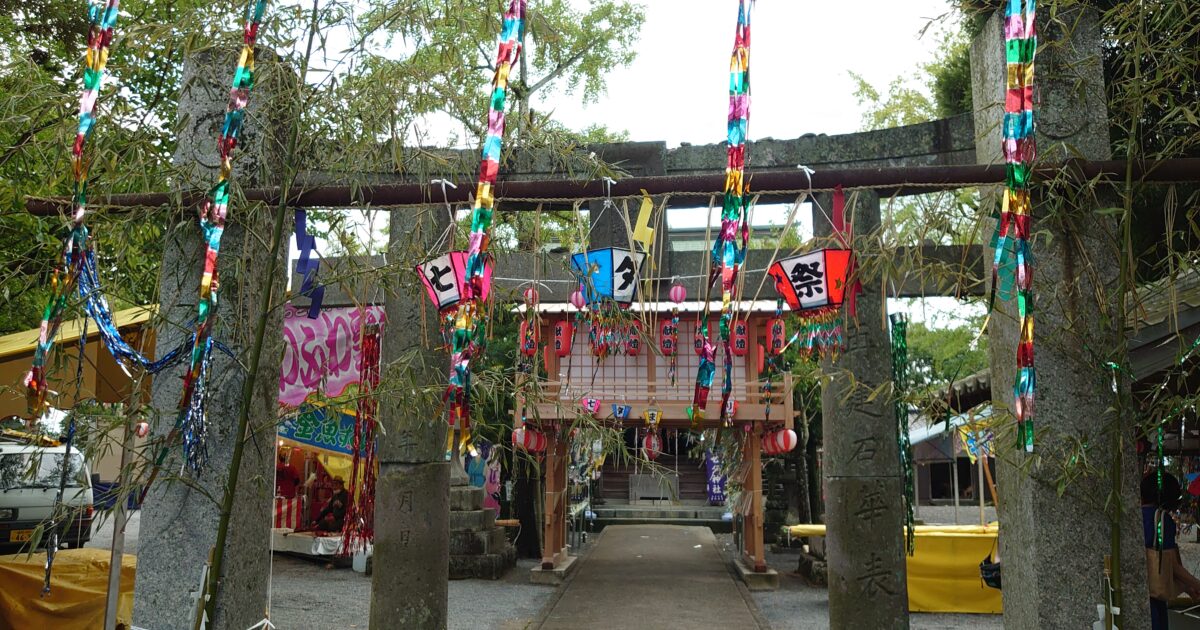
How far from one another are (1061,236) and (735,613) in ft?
26.3

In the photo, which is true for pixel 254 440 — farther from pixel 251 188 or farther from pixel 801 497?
pixel 801 497

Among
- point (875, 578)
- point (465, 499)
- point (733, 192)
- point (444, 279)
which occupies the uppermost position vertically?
point (733, 192)

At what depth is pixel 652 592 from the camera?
1166 centimetres

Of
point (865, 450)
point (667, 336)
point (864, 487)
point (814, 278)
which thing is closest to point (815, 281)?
point (814, 278)

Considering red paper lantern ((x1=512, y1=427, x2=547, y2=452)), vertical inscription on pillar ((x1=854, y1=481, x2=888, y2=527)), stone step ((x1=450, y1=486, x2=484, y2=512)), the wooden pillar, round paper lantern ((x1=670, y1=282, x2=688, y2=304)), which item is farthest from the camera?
stone step ((x1=450, y1=486, x2=484, y2=512))

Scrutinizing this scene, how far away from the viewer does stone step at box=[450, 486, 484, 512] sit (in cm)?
1332

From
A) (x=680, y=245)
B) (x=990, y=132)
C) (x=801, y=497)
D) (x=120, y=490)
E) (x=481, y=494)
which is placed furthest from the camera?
(x=680, y=245)

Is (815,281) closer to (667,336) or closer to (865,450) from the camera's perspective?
(865,450)

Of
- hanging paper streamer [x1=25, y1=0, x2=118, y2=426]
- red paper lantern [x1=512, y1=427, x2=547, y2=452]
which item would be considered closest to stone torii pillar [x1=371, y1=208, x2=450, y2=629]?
hanging paper streamer [x1=25, y1=0, x2=118, y2=426]

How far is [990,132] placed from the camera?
143 inches

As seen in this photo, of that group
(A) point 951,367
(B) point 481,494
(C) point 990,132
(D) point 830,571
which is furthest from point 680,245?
(C) point 990,132

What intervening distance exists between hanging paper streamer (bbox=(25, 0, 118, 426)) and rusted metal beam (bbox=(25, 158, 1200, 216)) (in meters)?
0.27

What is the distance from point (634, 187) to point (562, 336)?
29.3ft

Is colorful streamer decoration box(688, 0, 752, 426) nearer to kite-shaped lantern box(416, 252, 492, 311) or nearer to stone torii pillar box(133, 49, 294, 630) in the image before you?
kite-shaped lantern box(416, 252, 492, 311)
